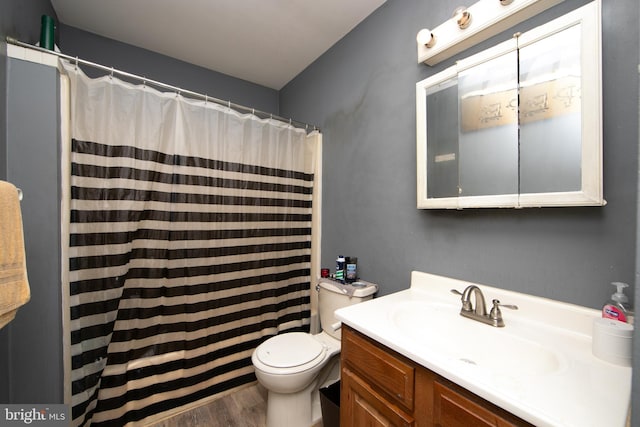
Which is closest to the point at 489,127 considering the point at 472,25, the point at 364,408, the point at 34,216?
the point at 472,25

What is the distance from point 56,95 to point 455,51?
190cm

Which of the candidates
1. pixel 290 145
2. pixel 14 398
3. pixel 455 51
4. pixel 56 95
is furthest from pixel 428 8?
pixel 14 398

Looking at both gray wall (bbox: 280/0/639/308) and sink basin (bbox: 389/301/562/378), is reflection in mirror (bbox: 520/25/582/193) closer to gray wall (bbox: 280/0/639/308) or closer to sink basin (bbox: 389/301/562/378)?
gray wall (bbox: 280/0/639/308)

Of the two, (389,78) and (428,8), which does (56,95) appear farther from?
(428,8)

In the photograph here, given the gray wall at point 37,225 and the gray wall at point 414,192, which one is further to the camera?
the gray wall at point 37,225

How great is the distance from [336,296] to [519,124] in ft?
4.27

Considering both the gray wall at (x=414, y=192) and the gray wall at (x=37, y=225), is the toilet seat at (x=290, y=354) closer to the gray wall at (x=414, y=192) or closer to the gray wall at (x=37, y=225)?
the gray wall at (x=414, y=192)

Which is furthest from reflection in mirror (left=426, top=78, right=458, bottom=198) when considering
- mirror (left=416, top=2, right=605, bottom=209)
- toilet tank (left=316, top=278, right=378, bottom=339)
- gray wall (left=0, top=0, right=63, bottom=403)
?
gray wall (left=0, top=0, right=63, bottom=403)

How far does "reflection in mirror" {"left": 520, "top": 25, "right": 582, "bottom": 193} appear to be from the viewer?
86 cm

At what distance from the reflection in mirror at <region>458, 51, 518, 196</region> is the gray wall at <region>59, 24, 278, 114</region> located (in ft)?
6.71

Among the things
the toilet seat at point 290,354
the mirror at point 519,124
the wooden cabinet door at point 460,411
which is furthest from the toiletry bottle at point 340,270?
the wooden cabinet door at point 460,411

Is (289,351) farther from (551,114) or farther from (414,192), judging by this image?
(551,114)

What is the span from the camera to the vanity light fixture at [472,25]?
0.96 m

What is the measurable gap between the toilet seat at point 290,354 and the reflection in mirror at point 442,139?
1078mm
